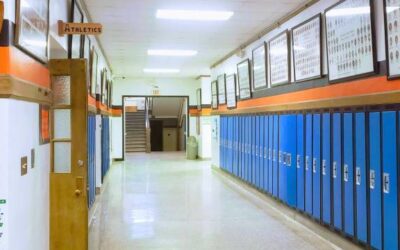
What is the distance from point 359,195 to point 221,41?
511 centimetres

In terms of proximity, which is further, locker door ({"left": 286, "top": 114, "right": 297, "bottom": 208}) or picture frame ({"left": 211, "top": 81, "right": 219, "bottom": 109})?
picture frame ({"left": 211, "top": 81, "right": 219, "bottom": 109})

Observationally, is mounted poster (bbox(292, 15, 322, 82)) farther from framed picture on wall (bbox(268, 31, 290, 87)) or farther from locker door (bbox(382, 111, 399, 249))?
locker door (bbox(382, 111, 399, 249))

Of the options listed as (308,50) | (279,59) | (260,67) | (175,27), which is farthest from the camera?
(260,67)

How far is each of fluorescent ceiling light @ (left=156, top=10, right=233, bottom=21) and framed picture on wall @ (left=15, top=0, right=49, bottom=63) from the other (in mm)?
2784

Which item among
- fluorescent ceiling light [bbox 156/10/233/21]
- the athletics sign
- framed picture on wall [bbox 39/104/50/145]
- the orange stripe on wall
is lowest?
framed picture on wall [bbox 39/104/50/145]

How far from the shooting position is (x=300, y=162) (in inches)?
236

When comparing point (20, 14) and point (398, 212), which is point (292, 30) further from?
point (20, 14)

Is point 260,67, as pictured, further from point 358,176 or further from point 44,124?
point 44,124

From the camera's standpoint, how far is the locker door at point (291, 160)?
6.16m

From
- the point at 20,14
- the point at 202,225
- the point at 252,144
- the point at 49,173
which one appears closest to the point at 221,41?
the point at 252,144

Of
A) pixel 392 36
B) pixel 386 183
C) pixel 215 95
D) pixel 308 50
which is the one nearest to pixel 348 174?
pixel 386 183

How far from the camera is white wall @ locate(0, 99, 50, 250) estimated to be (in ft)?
8.56

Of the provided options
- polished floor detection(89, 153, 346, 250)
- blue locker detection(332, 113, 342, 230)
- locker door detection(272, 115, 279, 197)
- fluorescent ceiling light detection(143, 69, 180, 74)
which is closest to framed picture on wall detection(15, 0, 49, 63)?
polished floor detection(89, 153, 346, 250)

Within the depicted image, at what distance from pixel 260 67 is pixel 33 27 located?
5.24 metres
